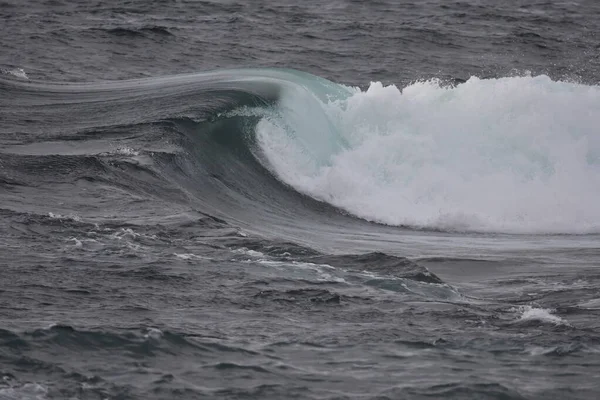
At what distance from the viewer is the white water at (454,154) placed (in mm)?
19219

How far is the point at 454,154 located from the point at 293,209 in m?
4.18

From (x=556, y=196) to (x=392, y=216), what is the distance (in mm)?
3312

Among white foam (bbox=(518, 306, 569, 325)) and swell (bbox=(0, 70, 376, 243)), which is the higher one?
swell (bbox=(0, 70, 376, 243))

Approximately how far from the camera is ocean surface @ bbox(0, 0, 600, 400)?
1058 centimetres

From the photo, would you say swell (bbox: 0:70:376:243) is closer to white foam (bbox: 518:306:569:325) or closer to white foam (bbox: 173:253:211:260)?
white foam (bbox: 173:253:211:260)

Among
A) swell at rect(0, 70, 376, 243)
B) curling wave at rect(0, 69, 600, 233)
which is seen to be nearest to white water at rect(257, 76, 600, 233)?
curling wave at rect(0, 69, 600, 233)

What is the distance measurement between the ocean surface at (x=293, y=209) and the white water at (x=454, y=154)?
0.05 m

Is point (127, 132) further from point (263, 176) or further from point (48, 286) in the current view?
point (48, 286)

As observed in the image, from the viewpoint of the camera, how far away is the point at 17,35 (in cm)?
3039

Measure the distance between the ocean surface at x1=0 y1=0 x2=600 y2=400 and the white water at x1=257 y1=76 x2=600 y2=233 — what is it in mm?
54

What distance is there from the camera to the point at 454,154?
21.3 metres

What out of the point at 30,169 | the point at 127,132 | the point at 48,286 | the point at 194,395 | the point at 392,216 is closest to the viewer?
the point at 194,395

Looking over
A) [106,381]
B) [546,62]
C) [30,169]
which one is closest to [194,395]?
[106,381]

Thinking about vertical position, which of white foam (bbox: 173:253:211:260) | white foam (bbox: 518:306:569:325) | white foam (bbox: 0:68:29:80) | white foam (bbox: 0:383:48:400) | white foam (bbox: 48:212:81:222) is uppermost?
white foam (bbox: 0:68:29:80)
